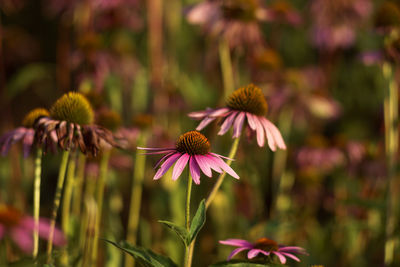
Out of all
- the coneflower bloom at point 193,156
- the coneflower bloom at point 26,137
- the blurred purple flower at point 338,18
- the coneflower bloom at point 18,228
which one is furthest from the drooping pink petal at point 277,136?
the blurred purple flower at point 338,18

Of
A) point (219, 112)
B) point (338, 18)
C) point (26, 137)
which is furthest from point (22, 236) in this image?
point (338, 18)

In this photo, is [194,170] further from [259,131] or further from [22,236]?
[22,236]

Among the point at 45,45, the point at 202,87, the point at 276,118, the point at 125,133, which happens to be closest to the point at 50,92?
the point at 45,45

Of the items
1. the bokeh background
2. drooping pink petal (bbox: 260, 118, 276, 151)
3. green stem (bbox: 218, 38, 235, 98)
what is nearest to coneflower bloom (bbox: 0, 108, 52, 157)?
the bokeh background

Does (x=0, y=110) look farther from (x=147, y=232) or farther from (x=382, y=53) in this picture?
(x=382, y=53)

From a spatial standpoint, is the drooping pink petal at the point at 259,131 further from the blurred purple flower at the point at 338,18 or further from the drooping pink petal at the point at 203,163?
the blurred purple flower at the point at 338,18

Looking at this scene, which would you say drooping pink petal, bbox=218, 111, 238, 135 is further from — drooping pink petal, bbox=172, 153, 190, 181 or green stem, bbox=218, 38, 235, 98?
green stem, bbox=218, 38, 235, 98
